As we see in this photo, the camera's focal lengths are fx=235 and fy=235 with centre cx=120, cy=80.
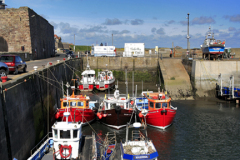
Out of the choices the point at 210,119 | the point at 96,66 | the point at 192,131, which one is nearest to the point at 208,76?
the point at 210,119

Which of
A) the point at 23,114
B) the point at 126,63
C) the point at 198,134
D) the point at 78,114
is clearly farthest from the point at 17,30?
the point at 198,134

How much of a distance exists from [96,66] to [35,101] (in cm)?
3108

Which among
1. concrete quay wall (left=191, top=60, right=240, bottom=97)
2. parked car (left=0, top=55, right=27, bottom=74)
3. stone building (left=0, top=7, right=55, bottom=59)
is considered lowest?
concrete quay wall (left=191, top=60, right=240, bottom=97)

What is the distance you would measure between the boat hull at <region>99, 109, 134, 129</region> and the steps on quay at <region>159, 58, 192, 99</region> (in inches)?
527

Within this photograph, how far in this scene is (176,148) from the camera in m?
16.0

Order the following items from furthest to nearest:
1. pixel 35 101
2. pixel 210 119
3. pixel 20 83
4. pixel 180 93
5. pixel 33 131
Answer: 1. pixel 180 93
2. pixel 210 119
3. pixel 35 101
4. pixel 33 131
5. pixel 20 83

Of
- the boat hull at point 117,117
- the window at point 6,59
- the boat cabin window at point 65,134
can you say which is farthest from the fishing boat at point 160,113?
the window at point 6,59

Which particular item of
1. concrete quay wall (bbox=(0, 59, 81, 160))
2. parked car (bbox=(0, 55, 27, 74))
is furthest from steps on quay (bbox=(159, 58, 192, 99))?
parked car (bbox=(0, 55, 27, 74))

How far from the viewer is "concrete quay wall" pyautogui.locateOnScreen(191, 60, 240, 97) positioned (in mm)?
31766

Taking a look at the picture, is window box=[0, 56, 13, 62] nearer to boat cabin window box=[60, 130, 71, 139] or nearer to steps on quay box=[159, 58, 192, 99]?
boat cabin window box=[60, 130, 71, 139]

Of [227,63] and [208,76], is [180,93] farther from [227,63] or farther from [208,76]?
[227,63]

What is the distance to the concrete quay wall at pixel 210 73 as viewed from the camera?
31.8 meters

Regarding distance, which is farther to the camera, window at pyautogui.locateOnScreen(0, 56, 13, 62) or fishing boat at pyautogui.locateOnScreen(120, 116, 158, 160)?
window at pyautogui.locateOnScreen(0, 56, 13, 62)

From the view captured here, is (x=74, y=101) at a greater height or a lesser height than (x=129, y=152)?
greater
